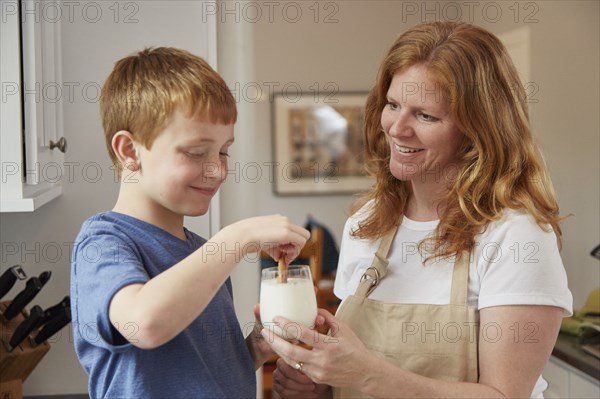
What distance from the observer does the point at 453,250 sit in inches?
53.7

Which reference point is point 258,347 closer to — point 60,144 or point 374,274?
point 374,274

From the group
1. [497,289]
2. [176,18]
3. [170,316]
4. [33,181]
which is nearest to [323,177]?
[176,18]

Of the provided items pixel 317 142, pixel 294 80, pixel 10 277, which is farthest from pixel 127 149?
pixel 317 142

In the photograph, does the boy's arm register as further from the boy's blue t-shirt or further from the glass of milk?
the glass of milk

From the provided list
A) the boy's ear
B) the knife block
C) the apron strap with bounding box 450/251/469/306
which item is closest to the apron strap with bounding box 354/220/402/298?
the apron strap with bounding box 450/251/469/306

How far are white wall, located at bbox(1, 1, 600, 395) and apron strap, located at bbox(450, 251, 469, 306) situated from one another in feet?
3.19

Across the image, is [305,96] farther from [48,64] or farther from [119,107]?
[119,107]

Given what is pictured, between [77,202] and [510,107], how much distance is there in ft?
4.22

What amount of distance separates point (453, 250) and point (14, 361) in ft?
3.71

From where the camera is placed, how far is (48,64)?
2.00 metres

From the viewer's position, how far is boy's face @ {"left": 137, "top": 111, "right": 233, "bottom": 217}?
43.2 inches

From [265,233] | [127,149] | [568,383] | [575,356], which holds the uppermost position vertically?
[127,149]

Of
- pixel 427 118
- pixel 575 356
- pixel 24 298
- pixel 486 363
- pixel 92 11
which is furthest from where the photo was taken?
pixel 575 356

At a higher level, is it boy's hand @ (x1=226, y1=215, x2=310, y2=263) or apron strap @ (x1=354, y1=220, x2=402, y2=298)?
boy's hand @ (x1=226, y1=215, x2=310, y2=263)
